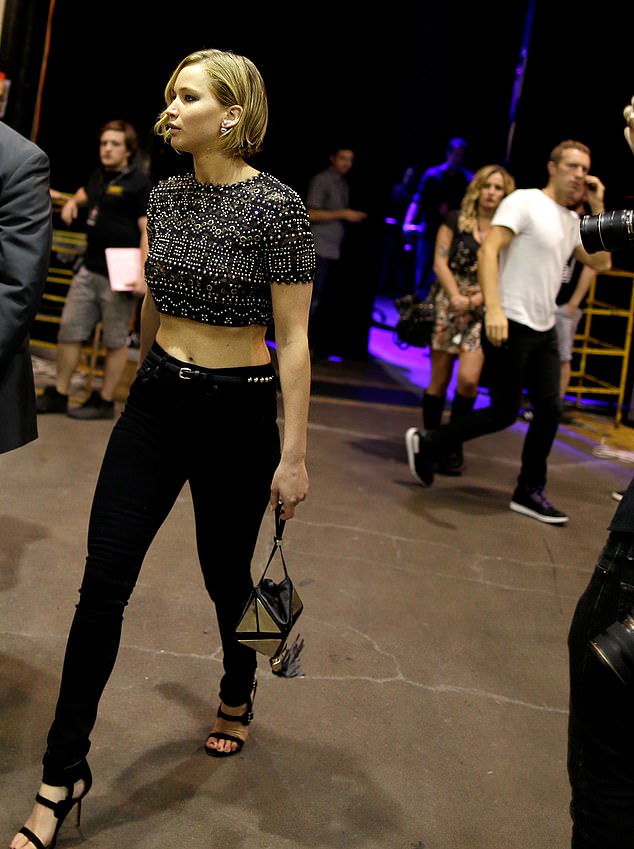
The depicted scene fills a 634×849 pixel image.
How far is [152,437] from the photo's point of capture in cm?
264

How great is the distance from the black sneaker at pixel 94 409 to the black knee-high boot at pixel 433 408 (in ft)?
6.42

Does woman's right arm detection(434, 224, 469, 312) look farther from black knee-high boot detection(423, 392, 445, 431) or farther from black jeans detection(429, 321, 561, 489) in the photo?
black jeans detection(429, 321, 561, 489)

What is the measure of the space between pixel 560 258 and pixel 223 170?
3278 millimetres

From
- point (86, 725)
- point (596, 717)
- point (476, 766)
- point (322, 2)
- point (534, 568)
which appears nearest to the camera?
point (596, 717)

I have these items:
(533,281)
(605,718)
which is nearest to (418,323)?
(533,281)

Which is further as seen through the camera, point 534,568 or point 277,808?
point 534,568

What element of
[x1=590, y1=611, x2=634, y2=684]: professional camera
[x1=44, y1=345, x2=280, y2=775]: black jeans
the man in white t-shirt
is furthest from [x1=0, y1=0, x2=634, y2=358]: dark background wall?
[x1=590, y1=611, x2=634, y2=684]: professional camera

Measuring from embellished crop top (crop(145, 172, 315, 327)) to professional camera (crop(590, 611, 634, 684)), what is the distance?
1.15m

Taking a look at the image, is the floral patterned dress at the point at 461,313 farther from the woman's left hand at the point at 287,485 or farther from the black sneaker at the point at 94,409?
the woman's left hand at the point at 287,485

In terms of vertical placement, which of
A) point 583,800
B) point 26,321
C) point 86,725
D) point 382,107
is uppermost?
point 382,107

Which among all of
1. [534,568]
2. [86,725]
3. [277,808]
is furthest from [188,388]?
[534,568]

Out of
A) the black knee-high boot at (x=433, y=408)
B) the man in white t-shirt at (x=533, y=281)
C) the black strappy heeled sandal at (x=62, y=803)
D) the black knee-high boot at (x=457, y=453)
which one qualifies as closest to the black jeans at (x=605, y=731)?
the black strappy heeled sandal at (x=62, y=803)

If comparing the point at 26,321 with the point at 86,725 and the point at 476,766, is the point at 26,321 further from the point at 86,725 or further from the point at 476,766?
the point at 476,766

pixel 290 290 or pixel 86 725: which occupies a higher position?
pixel 290 290
